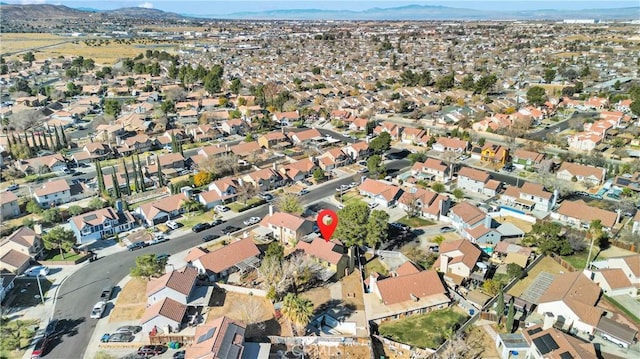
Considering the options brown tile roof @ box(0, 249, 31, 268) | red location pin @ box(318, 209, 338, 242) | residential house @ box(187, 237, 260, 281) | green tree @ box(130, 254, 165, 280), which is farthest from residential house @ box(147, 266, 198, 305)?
brown tile roof @ box(0, 249, 31, 268)

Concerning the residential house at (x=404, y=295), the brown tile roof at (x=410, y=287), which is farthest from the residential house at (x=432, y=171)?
the brown tile roof at (x=410, y=287)

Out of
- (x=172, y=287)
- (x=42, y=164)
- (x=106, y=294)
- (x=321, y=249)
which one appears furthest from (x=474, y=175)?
(x=42, y=164)

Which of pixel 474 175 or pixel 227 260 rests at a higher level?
pixel 474 175

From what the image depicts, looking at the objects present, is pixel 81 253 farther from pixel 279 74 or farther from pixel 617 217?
pixel 279 74

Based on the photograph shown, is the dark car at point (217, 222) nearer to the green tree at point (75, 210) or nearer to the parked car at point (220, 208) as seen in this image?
the parked car at point (220, 208)

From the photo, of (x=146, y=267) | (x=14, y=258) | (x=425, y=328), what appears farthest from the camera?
(x=14, y=258)

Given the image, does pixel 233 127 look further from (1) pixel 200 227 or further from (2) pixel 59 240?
(2) pixel 59 240
